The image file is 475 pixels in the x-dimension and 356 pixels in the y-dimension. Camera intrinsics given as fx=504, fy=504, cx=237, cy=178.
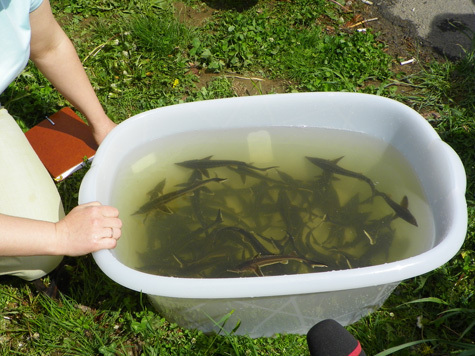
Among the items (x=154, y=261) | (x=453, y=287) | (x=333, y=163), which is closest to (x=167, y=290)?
(x=154, y=261)

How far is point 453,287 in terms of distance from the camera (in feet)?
7.27

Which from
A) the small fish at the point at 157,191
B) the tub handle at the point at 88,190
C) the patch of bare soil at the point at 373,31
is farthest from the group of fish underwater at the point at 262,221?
the patch of bare soil at the point at 373,31

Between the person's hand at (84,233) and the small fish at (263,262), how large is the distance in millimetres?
546

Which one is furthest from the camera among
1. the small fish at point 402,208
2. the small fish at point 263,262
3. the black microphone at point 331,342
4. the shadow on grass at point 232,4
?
the shadow on grass at point 232,4

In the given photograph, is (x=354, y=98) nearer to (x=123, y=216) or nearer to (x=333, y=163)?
(x=333, y=163)

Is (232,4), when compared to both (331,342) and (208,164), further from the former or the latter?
(331,342)

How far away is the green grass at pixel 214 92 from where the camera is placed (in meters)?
2.11

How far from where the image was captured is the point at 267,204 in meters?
2.31

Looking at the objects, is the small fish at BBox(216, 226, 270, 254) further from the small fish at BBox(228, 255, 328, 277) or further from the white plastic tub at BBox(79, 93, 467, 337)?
the white plastic tub at BBox(79, 93, 467, 337)

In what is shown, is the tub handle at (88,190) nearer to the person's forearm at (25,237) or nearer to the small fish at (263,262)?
the person's forearm at (25,237)

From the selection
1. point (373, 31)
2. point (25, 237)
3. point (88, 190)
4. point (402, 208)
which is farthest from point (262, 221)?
point (373, 31)

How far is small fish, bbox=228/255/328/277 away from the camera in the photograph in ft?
6.66

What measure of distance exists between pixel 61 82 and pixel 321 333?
5.28 feet

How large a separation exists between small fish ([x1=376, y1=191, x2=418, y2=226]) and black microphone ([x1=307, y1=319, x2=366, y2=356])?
831mm
